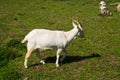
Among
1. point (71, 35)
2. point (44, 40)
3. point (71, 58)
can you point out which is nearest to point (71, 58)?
point (71, 58)

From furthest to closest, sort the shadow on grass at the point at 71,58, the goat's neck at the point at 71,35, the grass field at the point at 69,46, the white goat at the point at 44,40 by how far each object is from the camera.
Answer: the shadow on grass at the point at 71,58 → the goat's neck at the point at 71,35 → the grass field at the point at 69,46 → the white goat at the point at 44,40

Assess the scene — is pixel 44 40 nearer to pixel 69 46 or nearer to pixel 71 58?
pixel 71 58

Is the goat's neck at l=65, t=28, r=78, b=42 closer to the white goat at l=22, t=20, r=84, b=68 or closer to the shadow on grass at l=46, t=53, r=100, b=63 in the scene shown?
the white goat at l=22, t=20, r=84, b=68

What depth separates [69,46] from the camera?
54.5 feet

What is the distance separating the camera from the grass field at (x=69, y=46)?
13102mm

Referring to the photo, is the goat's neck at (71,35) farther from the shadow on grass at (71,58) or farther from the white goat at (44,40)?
the shadow on grass at (71,58)

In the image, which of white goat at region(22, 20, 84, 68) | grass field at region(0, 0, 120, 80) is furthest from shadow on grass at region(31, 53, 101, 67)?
white goat at region(22, 20, 84, 68)

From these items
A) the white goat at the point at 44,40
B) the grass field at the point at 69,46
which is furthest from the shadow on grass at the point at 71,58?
Result: the white goat at the point at 44,40

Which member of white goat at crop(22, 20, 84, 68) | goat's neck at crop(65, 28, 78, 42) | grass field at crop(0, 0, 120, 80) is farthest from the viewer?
goat's neck at crop(65, 28, 78, 42)

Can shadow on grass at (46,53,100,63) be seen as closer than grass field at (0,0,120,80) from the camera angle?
No

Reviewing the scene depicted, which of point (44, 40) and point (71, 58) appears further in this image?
point (71, 58)

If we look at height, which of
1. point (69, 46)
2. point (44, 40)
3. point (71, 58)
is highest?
point (44, 40)

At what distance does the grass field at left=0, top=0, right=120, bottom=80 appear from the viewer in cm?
1310

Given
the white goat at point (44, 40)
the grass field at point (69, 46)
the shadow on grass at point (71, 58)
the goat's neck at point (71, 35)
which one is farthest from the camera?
the shadow on grass at point (71, 58)
